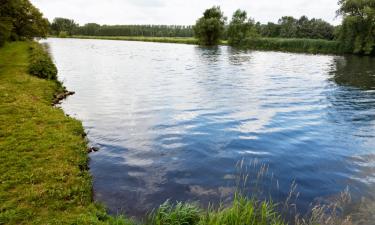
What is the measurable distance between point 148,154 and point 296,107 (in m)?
12.0

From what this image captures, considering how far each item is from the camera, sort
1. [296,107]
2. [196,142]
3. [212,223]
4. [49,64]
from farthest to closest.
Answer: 1. [49,64]
2. [296,107]
3. [196,142]
4. [212,223]

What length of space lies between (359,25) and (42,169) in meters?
71.1

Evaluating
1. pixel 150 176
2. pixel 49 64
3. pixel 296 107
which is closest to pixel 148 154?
pixel 150 176

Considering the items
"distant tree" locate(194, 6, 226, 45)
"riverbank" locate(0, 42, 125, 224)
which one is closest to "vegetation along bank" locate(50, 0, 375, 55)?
"distant tree" locate(194, 6, 226, 45)

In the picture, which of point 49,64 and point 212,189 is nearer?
point 212,189

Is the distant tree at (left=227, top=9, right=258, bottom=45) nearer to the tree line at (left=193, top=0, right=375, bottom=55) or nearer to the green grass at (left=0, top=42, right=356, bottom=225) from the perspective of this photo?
the tree line at (left=193, top=0, right=375, bottom=55)

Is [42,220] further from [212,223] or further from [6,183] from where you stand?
[212,223]

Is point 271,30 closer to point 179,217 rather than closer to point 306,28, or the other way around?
point 306,28

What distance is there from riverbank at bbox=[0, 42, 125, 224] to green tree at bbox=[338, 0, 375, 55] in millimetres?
65477

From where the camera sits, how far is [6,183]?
830cm

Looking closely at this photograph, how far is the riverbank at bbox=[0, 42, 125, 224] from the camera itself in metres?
7.25

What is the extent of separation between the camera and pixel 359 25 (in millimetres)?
65000

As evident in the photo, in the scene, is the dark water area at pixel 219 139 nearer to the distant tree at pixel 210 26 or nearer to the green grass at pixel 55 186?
the green grass at pixel 55 186

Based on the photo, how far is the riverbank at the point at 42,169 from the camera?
7246 mm
